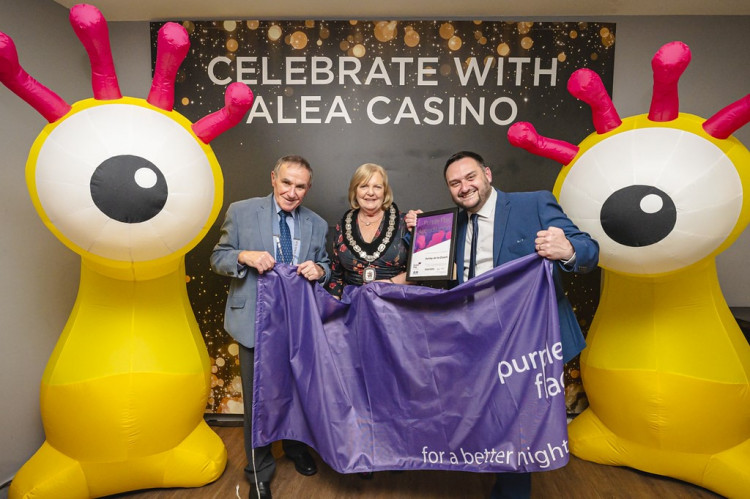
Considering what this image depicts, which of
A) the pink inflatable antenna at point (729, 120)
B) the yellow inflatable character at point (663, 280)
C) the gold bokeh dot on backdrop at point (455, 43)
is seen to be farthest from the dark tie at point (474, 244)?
the gold bokeh dot on backdrop at point (455, 43)

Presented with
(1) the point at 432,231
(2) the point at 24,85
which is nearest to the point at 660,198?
(1) the point at 432,231

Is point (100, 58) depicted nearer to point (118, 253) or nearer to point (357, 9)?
point (118, 253)

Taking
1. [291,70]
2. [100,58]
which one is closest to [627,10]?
[291,70]

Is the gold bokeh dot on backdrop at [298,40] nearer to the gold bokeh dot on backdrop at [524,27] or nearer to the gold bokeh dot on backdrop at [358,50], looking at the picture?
the gold bokeh dot on backdrop at [358,50]

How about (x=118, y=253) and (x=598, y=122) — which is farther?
(x=598, y=122)

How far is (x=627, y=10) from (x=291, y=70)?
78.2 inches

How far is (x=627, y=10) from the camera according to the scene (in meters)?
2.46

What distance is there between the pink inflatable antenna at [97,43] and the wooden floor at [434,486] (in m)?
1.79

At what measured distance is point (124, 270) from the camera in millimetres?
1793

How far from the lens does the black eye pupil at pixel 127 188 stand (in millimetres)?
1568

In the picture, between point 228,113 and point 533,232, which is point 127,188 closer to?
point 228,113

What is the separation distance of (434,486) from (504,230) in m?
1.28

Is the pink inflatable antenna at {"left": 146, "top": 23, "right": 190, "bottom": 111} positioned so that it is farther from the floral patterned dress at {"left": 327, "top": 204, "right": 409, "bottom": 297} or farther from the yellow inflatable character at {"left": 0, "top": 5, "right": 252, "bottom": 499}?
the floral patterned dress at {"left": 327, "top": 204, "right": 409, "bottom": 297}

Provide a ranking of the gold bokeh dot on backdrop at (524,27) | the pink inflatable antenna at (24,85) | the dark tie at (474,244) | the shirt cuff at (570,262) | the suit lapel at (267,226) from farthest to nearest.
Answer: the gold bokeh dot on backdrop at (524,27) → the suit lapel at (267,226) → the dark tie at (474,244) → the shirt cuff at (570,262) → the pink inflatable antenna at (24,85)
